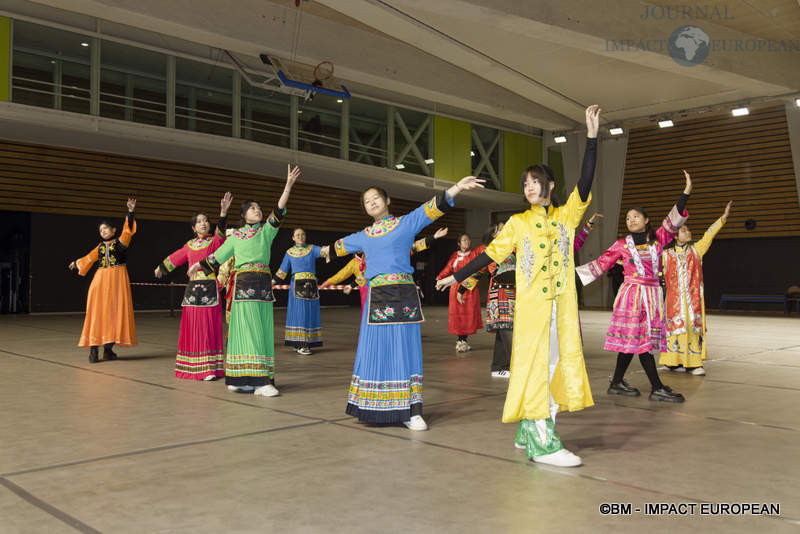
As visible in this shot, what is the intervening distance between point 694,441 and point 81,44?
13.3 meters

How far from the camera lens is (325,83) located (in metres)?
13.0

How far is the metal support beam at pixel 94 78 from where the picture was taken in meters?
12.6

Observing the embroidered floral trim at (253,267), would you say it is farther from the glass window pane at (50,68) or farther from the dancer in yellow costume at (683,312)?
the glass window pane at (50,68)

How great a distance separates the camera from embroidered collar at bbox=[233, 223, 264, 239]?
536 cm

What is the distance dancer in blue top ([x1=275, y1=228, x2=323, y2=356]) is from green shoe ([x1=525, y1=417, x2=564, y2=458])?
18.1 ft

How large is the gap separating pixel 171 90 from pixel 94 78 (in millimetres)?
1569

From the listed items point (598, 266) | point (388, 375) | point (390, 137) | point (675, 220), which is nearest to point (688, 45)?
point (675, 220)

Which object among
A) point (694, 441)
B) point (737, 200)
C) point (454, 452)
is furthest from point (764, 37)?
point (454, 452)

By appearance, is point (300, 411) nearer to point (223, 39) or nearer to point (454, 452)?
point (454, 452)

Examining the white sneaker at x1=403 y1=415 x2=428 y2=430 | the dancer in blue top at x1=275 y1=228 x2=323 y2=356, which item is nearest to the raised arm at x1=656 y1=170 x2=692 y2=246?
the white sneaker at x1=403 y1=415 x2=428 y2=430

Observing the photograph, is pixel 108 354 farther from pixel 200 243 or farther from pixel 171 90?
pixel 171 90

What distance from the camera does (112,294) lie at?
295 inches

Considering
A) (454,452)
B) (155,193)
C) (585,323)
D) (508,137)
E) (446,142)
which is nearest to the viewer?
(454,452)

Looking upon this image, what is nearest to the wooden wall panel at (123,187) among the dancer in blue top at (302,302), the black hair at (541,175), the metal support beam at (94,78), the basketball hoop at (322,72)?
the metal support beam at (94,78)
